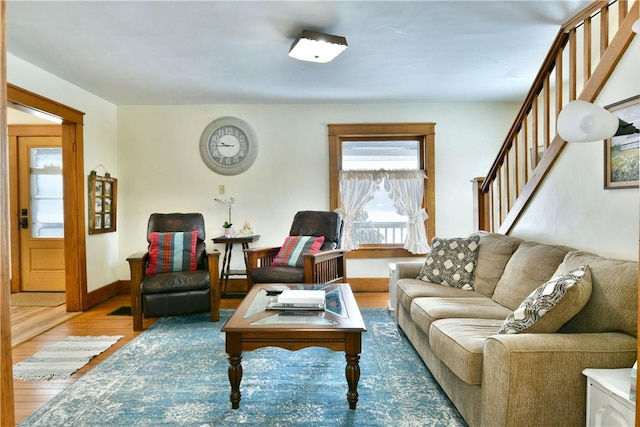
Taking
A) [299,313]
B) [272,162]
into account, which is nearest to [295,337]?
[299,313]

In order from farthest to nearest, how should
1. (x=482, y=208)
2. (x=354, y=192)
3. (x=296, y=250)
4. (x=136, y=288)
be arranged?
1. (x=354, y=192)
2. (x=296, y=250)
3. (x=482, y=208)
4. (x=136, y=288)

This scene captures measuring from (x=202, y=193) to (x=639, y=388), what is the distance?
4696 millimetres

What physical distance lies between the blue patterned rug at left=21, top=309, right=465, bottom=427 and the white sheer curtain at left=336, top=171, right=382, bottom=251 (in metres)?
1.98

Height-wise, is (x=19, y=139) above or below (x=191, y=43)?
below

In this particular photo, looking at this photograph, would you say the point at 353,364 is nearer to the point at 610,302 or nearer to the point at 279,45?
the point at 610,302

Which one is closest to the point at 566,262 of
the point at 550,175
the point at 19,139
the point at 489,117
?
the point at 550,175

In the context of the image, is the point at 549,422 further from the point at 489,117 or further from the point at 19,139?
the point at 19,139

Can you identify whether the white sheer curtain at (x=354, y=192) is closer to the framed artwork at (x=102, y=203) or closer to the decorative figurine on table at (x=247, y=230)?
the decorative figurine on table at (x=247, y=230)

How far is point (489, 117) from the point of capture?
4898 mm

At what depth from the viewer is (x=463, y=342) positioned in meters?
1.87

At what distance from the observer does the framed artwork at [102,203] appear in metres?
4.30

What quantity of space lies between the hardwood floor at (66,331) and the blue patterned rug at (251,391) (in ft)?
0.34

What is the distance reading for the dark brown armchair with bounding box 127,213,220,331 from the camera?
346 cm

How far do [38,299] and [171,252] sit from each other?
2102mm
